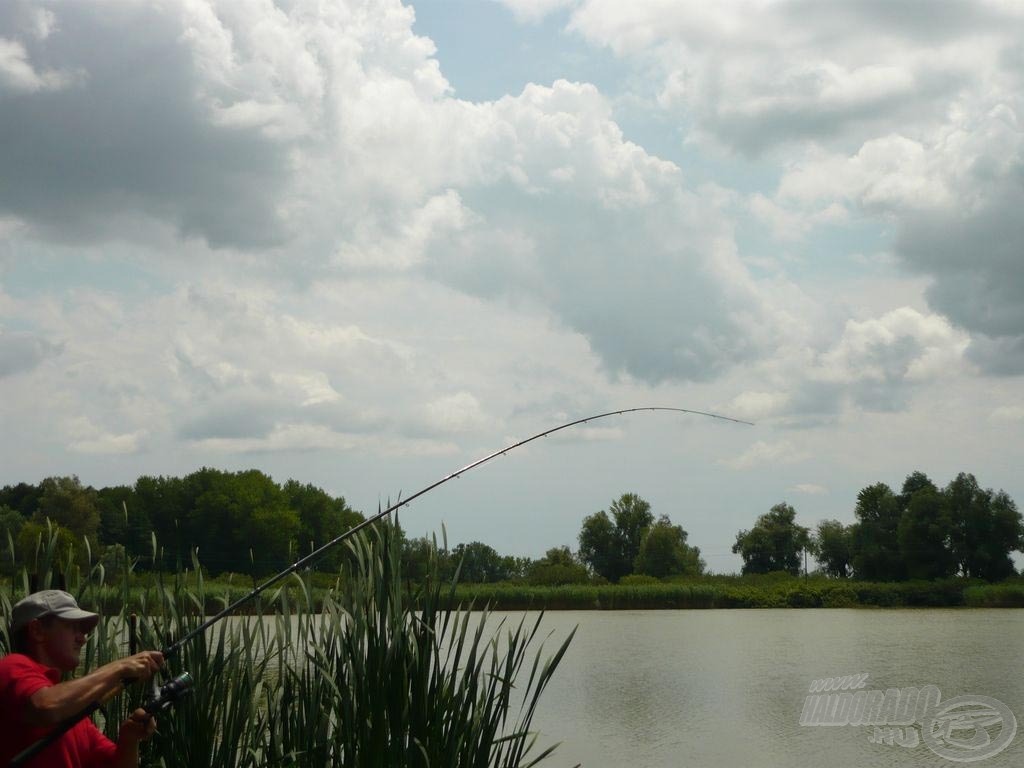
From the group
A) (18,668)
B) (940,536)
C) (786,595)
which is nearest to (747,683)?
(18,668)

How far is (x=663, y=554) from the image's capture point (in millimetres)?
51344

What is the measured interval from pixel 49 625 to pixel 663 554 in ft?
165

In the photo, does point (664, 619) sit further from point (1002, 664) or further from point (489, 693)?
point (489, 693)

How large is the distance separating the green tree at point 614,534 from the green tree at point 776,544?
6.67 meters

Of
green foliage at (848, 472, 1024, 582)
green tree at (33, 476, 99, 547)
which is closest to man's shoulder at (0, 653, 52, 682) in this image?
green foliage at (848, 472, 1024, 582)

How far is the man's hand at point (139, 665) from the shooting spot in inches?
90.6

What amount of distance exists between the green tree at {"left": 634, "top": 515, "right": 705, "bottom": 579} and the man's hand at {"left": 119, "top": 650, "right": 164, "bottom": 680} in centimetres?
4946

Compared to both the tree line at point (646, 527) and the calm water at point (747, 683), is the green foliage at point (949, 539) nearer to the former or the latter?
the tree line at point (646, 527)

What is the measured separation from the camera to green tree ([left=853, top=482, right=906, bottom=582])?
1741 inches

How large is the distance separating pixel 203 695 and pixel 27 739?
1.40m

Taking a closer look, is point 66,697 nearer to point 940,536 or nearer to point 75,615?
point 75,615

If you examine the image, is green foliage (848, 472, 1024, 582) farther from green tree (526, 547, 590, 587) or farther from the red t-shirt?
the red t-shirt

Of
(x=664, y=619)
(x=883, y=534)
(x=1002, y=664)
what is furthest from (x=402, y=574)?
(x=883, y=534)

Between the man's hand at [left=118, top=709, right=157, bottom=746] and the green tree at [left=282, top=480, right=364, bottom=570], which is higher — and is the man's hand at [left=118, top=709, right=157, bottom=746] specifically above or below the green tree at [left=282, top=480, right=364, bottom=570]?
below
